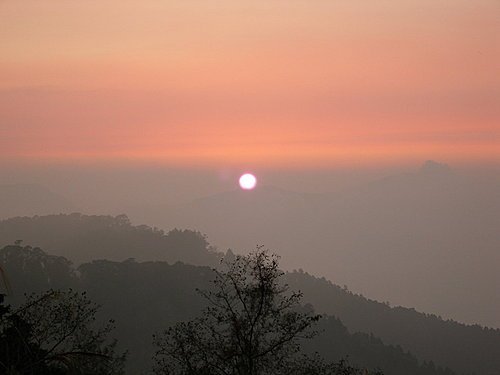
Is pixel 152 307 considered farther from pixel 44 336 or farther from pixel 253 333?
pixel 253 333

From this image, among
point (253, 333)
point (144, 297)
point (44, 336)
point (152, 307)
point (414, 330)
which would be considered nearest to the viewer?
point (253, 333)

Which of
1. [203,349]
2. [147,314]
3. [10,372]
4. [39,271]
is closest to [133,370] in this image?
→ [147,314]

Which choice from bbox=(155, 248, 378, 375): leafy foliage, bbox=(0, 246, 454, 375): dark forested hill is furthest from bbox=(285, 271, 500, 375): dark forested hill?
bbox=(155, 248, 378, 375): leafy foliage

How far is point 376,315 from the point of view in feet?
595

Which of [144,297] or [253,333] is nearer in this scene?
[253,333]

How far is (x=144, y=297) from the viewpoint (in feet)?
423

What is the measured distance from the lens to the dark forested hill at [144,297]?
398 ft

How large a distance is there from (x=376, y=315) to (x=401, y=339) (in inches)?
431

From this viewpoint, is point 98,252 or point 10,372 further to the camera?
point 98,252

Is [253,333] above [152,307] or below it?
above

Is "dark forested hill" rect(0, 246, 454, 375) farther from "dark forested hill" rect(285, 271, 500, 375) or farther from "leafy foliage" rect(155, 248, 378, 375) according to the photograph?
"leafy foliage" rect(155, 248, 378, 375)

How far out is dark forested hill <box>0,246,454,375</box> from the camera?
398ft

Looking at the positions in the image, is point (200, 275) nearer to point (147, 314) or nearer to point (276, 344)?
Result: point (147, 314)

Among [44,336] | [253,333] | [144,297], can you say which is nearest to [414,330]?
[144,297]
